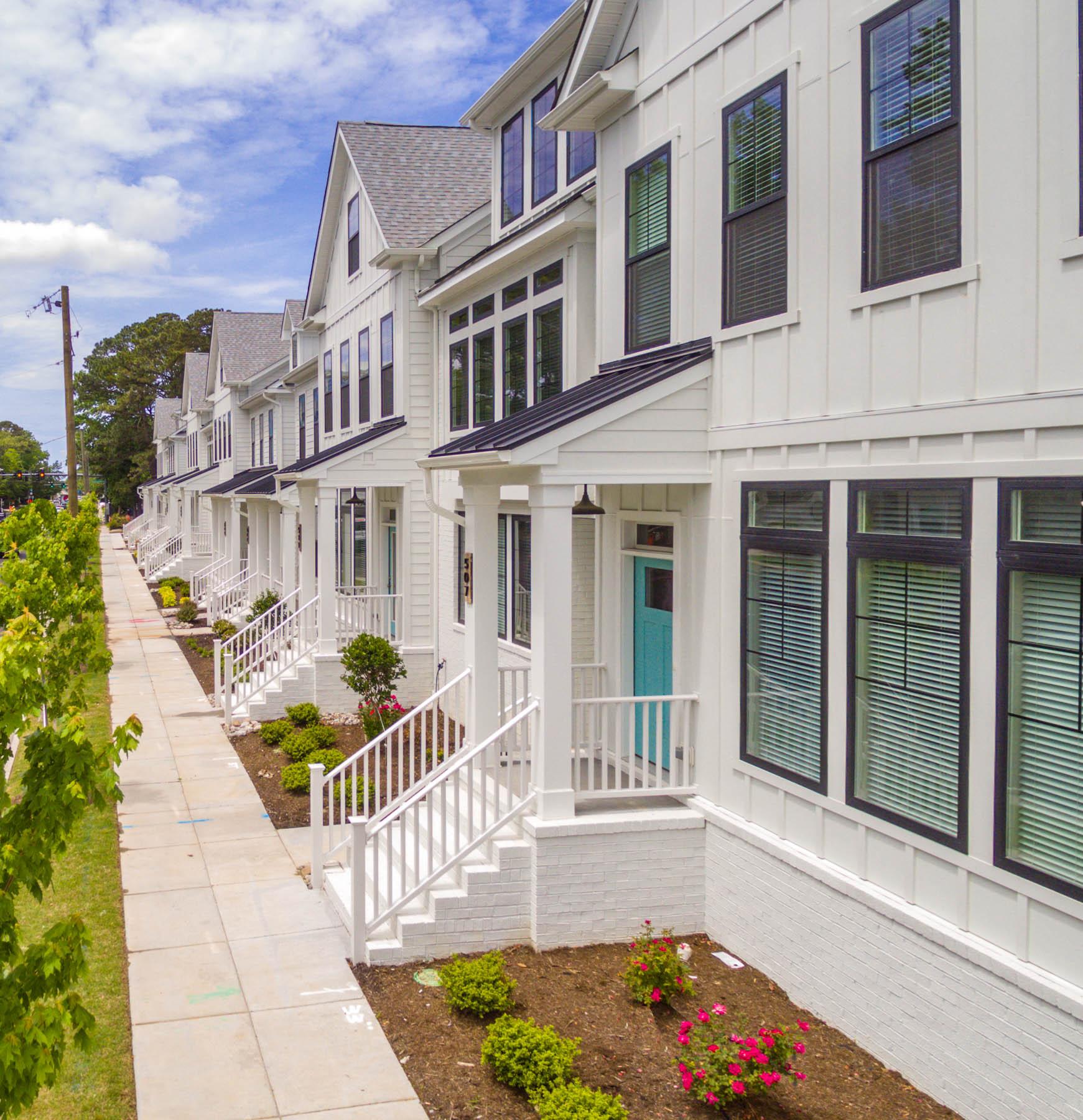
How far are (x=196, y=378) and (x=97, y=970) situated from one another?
2010 inches

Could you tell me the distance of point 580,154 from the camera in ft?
42.2

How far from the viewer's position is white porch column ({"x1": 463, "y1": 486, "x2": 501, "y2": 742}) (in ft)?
33.8

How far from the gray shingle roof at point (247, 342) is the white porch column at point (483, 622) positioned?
96.4ft

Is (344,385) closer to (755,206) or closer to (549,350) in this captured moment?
(549,350)

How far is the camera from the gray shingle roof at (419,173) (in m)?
18.4

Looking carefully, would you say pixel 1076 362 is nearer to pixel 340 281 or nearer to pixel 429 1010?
pixel 429 1010

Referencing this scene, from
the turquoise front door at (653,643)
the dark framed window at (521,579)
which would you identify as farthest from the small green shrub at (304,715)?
the turquoise front door at (653,643)

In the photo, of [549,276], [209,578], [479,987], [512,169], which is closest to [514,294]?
[549,276]

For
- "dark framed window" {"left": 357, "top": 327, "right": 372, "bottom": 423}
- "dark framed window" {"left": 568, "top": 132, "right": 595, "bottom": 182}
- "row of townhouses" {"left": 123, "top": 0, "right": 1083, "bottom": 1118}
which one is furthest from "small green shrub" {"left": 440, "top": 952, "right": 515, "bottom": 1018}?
"dark framed window" {"left": 357, "top": 327, "right": 372, "bottom": 423}

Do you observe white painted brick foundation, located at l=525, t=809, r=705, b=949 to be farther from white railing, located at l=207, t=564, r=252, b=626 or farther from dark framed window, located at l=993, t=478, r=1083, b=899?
white railing, located at l=207, t=564, r=252, b=626

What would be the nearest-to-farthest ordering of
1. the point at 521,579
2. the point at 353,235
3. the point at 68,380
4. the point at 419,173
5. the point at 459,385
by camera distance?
the point at 521,579, the point at 459,385, the point at 419,173, the point at 353,235, the point at 68,380

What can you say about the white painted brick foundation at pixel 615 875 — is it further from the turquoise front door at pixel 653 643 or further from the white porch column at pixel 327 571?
the white porch column at pixel 327 571

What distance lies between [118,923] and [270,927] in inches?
52.0

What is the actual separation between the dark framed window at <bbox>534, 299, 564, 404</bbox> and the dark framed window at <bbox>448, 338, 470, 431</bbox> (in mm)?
2798
